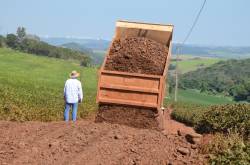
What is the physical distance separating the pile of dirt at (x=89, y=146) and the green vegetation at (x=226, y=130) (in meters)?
0.32

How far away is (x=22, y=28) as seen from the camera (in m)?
115

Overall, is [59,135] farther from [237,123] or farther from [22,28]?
[22,28]

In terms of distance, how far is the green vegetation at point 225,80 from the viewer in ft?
269

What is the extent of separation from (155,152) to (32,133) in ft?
8.17

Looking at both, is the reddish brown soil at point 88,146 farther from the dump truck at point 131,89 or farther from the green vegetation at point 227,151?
the dump truck at point 131,89

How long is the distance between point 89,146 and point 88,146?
24 mm

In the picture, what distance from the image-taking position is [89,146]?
9.09 meters

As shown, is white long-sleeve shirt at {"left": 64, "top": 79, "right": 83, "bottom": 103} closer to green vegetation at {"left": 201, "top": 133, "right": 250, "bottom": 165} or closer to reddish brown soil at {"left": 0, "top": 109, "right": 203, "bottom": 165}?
reddish brown soil at {"left": 0, "top": 109, "right": 203, "bottom": 165}

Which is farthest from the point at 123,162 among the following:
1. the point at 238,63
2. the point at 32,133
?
the point at 238,63

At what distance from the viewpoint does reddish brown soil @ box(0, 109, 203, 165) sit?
27.4ft

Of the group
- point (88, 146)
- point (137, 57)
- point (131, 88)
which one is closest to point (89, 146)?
point (88, 146)

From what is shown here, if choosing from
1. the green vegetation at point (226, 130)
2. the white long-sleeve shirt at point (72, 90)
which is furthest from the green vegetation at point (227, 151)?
the white long-sleeve shirt at point (72, 90)

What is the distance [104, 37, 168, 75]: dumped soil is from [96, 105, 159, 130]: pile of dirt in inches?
37.1

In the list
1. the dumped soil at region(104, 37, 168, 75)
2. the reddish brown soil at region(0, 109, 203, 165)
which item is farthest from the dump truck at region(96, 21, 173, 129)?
the reddish brown soil at region(0, 109, 203, 165)
